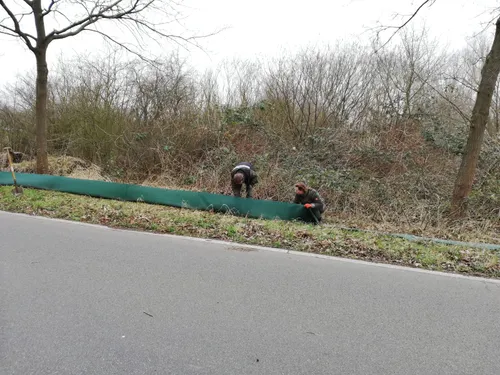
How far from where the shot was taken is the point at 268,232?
19.2 ft

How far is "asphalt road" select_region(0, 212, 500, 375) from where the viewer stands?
2436mm

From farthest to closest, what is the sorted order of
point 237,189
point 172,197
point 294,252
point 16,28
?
1. point 16,28
2. point 172,197
3. point 237,189
4. point 294,252

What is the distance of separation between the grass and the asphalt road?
508 millimetres

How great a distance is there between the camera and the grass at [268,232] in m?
4.77

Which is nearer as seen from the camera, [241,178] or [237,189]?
[241,178]

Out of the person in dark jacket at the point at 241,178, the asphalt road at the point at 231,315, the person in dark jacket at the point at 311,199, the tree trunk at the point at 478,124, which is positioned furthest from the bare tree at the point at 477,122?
the person in dark jacket at the point at 241,178

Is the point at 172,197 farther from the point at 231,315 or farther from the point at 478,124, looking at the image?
the point at 478,124

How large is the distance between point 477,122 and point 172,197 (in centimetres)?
745

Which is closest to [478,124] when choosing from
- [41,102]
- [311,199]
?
[311,199]

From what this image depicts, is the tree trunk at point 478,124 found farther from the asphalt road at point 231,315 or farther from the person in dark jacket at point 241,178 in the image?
the person in dark jacket at point 241,178

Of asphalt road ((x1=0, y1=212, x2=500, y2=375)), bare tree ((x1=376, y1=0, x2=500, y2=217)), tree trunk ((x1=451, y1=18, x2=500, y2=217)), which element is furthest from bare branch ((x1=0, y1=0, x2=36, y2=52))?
tree trunk ((x1=451, y1=18, x2=500, y2=217))

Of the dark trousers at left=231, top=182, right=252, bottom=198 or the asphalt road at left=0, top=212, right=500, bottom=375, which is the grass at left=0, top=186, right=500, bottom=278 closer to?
the asphalt road at left=0, top=212, right=500, bottom=375

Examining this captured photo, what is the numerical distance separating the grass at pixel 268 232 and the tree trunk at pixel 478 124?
2.52m

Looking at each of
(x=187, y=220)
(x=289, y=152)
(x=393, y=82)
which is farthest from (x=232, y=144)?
(x=393, y=82)
